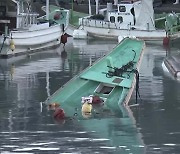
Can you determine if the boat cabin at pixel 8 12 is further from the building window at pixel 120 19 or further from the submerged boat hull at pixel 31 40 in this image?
the building window at pixel 120 19

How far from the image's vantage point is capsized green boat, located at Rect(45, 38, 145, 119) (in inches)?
672

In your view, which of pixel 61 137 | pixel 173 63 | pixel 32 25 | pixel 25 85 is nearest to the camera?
pixel 61 137

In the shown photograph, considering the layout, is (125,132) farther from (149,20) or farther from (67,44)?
(149,20)

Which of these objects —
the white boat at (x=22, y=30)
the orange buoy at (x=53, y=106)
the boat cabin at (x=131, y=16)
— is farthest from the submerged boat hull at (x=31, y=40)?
the orange buoy at (x=53, y=106)

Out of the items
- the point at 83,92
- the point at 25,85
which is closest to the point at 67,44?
the point at 25,85

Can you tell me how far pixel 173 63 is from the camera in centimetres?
2767

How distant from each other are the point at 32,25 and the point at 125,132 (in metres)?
24.1

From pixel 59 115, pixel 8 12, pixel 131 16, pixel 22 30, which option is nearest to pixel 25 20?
pixel 8 12

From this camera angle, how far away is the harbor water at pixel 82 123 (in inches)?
501

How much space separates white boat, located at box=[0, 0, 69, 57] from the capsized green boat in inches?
527

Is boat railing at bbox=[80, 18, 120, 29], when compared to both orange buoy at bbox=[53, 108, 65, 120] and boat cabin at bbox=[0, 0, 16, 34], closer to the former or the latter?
boat cabin at bbox=[0, 0, 16, 34]

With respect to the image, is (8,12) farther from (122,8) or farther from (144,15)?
(144,15)

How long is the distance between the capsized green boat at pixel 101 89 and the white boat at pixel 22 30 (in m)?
13.4

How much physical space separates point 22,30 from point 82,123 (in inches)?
841
